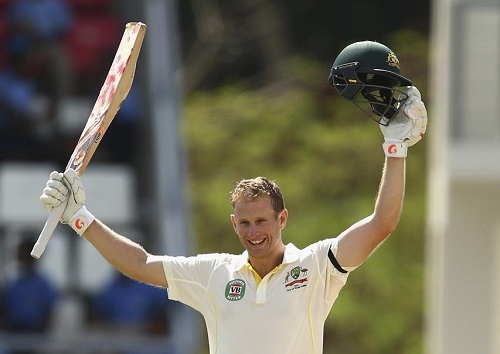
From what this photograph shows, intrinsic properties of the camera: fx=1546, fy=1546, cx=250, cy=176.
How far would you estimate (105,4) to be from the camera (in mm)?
14625

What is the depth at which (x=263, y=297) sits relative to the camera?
512 cm

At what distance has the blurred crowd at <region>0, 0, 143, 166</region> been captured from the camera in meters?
13.0

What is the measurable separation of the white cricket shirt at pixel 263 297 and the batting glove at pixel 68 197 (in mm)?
327

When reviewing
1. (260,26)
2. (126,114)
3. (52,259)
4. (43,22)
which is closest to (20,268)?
(52,259)

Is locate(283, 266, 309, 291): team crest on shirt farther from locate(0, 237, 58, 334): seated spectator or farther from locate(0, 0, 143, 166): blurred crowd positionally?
locate(0, 0, 143, 166): blurred crowd

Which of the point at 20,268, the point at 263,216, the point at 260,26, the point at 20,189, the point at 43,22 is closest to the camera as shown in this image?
the point at 263,216

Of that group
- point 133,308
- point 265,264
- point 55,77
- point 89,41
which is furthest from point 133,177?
point 265,264

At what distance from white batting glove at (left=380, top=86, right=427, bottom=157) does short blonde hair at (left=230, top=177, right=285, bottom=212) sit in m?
0.40

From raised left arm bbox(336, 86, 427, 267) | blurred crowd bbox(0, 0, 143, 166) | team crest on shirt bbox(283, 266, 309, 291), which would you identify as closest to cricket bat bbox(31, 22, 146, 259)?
team crest on shirt bbox(283, 266, 309, 291)

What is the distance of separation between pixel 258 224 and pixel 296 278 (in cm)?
22

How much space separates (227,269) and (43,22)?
899cm

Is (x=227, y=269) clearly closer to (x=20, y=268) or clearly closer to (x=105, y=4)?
(x=20, y=268)

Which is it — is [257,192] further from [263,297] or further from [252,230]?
[263,297]

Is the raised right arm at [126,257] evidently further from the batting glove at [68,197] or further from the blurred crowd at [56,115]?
the blurred crowd at [56,115]
